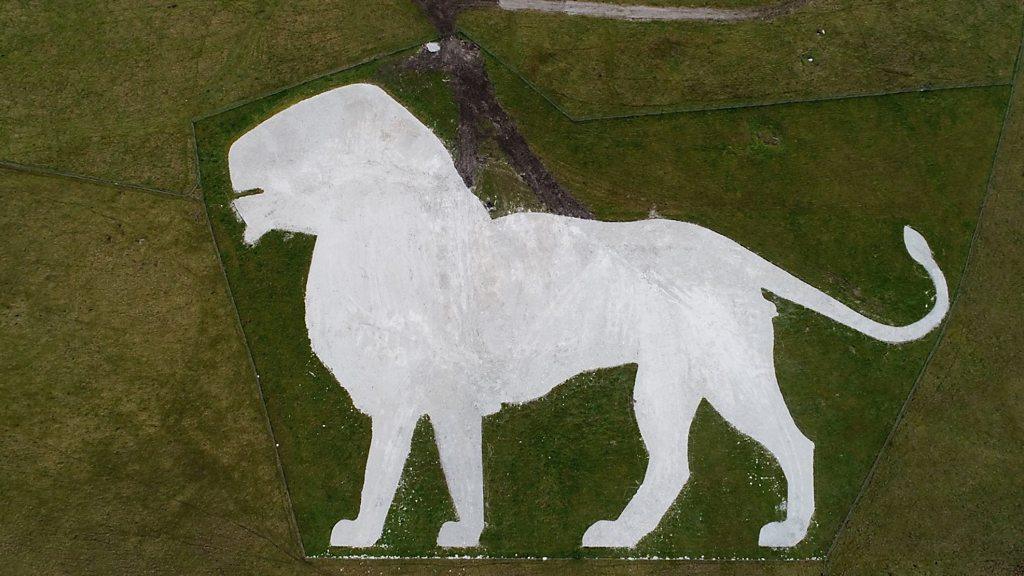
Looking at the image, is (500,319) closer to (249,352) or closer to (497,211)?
(497,211)

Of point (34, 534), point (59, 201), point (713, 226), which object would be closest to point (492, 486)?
point (713, 226)

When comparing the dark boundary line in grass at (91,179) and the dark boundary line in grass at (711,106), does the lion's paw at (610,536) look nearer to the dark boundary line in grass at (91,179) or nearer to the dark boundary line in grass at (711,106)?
the dark boundary line in grass at (711,106)

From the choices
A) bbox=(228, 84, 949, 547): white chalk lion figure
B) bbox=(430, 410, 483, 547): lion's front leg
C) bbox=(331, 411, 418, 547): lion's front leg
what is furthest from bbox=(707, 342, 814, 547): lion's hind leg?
bbox=(331, 411, 418, 547): lion's front leg

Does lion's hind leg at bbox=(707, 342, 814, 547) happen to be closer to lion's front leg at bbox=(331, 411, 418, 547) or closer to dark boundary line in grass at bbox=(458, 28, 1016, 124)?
dark boundary line in grass at bbox=(458, 28, 1016, 124)

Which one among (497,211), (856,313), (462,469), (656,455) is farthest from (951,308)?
(462,469)

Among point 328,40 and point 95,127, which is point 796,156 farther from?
point 95,127
